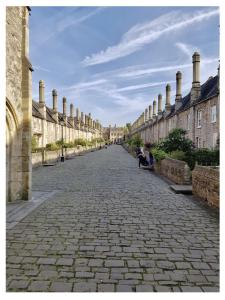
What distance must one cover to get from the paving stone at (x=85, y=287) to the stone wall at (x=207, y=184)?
5.06 m

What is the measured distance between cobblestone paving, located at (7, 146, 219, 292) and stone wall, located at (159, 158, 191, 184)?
3.06 m

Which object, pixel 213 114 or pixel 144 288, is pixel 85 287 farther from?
pixel 213 114

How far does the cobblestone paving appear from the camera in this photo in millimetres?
3361

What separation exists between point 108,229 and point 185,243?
180 centimetres

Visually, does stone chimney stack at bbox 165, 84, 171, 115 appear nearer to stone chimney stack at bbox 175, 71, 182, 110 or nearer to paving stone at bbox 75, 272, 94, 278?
stone chimney stack at bbox 175, 71, 182, 110

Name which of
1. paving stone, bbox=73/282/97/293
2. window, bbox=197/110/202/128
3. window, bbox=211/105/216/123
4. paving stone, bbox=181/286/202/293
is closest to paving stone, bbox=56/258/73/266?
paving stone, bbox=73/282/97/293

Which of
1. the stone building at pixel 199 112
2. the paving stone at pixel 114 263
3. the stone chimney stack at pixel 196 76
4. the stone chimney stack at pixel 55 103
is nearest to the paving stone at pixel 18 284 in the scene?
the paving stone at pixel 114 263

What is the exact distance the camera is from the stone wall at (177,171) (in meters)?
10.8

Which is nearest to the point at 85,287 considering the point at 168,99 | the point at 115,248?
the point at 115,248

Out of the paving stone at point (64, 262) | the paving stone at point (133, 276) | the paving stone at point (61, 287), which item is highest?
the paving stone at point (61, 287)

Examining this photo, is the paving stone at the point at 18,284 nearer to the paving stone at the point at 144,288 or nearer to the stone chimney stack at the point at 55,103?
the paving stone at the point at 144,288

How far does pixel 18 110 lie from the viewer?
320 inches

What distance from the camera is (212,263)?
13.0 feet
